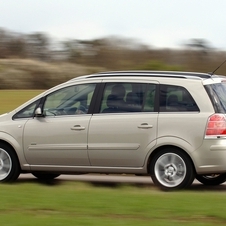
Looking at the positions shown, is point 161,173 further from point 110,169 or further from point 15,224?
point 15,224

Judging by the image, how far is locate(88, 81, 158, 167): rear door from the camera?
9.39 metres

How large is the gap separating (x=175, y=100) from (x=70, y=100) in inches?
64.7

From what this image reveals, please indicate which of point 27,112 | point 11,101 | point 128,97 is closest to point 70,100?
point 27,112

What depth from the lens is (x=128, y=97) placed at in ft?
31.7

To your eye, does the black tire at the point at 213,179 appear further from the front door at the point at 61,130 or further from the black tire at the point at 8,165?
the black tire at the point at 8,165

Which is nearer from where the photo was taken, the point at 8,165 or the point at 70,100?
the point at 70,100

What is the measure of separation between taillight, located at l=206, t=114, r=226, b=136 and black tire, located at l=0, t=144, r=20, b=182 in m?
3.02

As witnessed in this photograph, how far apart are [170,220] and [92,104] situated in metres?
3.84

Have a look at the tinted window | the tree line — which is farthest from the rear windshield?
the tree line

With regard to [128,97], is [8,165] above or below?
below

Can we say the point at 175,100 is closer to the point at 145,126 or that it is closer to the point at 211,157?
the point at 145,126

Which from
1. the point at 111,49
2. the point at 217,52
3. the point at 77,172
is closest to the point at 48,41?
the point at 111,49

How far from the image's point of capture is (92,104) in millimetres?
9875

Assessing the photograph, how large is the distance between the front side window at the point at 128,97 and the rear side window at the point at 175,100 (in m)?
0.15
